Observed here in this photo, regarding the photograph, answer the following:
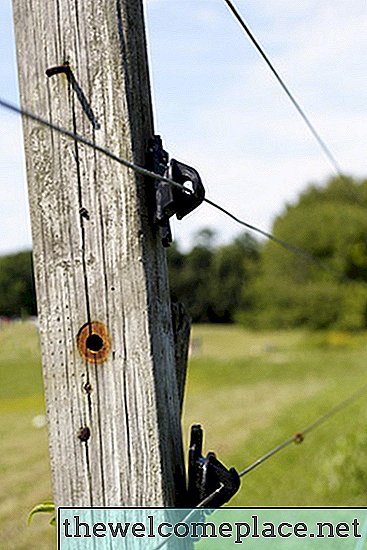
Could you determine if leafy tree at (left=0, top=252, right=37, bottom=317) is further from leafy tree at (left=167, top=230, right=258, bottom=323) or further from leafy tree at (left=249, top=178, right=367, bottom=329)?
leafy tree at (left=167, top=230, right=258, bottom=323)

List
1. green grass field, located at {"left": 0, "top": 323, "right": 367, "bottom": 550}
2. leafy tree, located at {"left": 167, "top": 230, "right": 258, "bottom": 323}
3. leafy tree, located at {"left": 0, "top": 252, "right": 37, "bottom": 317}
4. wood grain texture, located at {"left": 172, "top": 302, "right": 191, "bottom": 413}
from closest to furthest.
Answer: wood grain texture, located at {"left": 172, "top": 302, "right": 191, "bottom": 413}
leafy tree, located at {"left": 0, "top": 252, "right": 37, "bottom": 317}
green grass field, located at {"left": 0, "top": 323, "right": 367, "bottom": 550}
leafy tree, located at {"left": 167, "top": 230, "right": 258, "bottom": 323}

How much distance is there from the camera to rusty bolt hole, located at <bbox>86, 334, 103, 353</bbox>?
4.47 ft

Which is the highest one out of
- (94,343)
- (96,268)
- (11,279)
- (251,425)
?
(11,279)

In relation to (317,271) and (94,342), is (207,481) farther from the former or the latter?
(317,271)

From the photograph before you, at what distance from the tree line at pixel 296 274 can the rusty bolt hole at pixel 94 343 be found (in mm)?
24446

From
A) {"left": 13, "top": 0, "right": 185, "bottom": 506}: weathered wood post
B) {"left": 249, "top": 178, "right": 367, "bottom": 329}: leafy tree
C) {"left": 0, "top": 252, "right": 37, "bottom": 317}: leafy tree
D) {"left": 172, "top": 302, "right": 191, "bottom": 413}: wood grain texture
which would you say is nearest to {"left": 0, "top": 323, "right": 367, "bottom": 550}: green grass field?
{"left": 0, "top": 252, "right": 37, "bottom": 317}: leafy tree

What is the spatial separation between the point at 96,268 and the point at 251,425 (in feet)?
36.3

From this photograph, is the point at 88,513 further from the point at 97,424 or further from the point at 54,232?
the point at 54,232

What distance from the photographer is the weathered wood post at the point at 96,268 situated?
4.42 ft

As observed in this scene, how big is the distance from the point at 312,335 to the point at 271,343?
1472 millimetres

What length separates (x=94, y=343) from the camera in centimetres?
136

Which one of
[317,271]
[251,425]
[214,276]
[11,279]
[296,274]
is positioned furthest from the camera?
[214,276]

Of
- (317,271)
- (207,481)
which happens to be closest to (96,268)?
(207,481)

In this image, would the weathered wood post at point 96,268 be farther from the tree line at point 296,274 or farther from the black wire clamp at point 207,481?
the tree line at point 296,274
